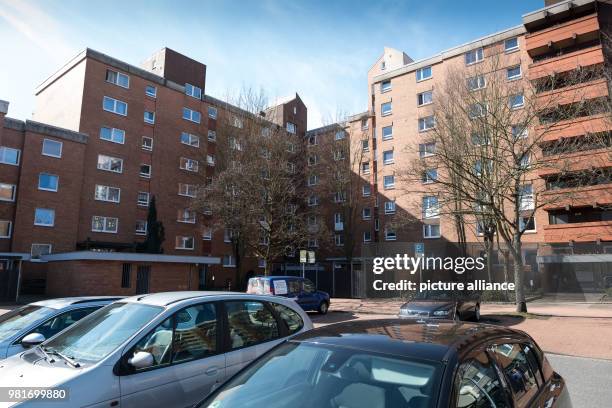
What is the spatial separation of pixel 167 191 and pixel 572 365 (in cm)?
3483

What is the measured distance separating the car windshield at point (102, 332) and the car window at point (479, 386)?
2.85 meters

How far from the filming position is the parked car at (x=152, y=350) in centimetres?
347

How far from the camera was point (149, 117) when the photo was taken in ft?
126

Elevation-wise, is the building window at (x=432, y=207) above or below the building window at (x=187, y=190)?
below

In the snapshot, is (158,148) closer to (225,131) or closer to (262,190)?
(225,131)

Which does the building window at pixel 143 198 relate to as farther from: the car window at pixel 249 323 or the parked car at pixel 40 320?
the car window at pixel 249 323

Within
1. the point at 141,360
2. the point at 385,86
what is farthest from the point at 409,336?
the point at 385,86

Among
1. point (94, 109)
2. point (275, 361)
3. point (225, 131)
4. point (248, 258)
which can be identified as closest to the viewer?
point (275, 361)

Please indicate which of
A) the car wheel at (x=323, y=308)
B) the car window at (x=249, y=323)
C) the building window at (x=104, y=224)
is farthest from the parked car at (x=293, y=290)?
the building window at (x=104, y=224)

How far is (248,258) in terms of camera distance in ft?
146

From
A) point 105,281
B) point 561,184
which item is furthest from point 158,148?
point 561,184

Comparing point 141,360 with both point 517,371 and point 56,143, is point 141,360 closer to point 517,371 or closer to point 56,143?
point 517,371

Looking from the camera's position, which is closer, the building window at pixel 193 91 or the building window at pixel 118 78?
the building window at pixel 118 78

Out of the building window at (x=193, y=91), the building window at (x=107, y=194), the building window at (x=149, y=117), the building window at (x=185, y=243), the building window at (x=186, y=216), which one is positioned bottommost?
the building window at (x=185, y=243)
